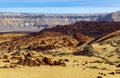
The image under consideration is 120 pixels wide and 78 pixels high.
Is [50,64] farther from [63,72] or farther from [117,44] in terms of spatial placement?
[117,44]

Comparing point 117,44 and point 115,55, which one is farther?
point 117,44

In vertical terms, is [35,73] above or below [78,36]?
above

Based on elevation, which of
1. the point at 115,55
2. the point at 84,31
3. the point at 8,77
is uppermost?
the point at 8,77

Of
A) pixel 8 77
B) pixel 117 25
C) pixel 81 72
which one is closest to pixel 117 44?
pixel 81 72

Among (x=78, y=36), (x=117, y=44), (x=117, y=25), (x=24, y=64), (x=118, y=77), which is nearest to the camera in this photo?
(x=118, y=77)

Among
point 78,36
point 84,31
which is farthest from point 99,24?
point 78,36

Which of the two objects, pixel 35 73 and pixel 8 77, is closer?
pixel 8 77

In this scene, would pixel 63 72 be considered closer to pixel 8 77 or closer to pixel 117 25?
pixel 8 77

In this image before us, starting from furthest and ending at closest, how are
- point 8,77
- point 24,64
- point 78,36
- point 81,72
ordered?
point 78,36, point 24,64, point 81,72, point 8,77

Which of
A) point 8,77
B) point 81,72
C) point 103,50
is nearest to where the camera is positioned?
point 8,77
